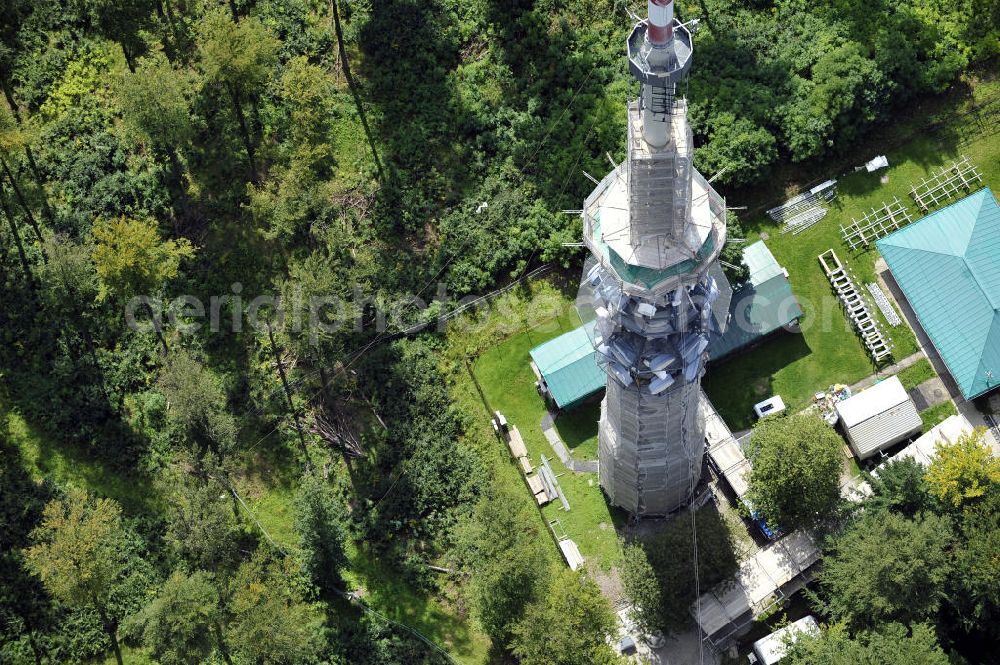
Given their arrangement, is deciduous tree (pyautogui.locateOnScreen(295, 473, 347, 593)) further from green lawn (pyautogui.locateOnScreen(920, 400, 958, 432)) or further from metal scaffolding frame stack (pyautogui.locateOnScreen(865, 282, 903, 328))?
metal scaffolding frame stack (pyautogui.locateOnScreen(865, 282, 903, 328))

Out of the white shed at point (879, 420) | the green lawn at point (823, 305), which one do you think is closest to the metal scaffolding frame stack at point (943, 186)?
the green lawn at point (823, 305)

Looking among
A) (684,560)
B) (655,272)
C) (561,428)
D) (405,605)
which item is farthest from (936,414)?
(405,605)

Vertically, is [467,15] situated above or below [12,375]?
above

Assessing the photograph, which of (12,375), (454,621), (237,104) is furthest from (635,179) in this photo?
(12,375)

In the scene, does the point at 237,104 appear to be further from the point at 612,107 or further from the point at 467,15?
the point at 612,107

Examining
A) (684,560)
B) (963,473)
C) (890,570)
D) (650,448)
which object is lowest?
(890,570)

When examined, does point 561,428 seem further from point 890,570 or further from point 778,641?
point 890,570

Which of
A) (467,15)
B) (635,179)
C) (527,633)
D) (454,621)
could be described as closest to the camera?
(635,179)
